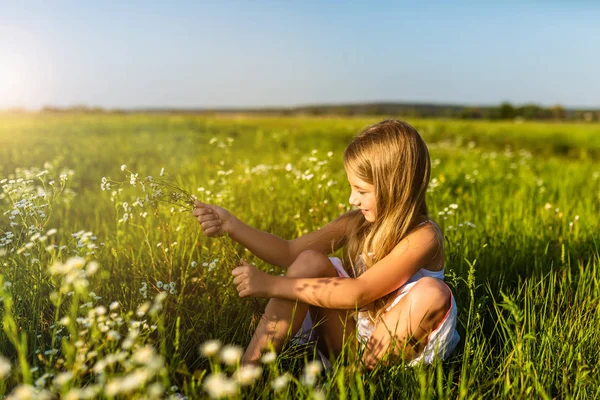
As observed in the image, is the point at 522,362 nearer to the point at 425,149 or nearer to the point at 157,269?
the point at 425,149

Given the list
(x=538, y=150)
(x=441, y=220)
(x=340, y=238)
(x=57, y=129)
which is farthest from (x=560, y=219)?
(x=538, y=150)

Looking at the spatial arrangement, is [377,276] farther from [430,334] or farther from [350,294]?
[430,334]

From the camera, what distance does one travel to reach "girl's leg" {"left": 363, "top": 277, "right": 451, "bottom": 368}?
8.46ft

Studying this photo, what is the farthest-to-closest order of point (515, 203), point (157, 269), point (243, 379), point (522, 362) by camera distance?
point (515, 203)
point (157, 269)
point (522, 362)
point (243, 379)

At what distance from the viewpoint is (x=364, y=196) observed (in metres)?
2.90

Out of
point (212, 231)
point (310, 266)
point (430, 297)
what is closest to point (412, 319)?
point (430, 297)

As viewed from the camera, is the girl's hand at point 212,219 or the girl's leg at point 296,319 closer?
the girl's leg at point 296,319

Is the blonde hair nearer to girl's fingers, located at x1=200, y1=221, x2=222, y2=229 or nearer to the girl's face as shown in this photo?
the girl's face

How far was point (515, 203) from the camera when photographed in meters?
5.64

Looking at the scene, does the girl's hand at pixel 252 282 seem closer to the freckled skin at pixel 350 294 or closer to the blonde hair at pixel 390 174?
the freckled skin at pixel 350 294

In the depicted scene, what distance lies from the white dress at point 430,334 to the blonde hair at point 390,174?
9cm

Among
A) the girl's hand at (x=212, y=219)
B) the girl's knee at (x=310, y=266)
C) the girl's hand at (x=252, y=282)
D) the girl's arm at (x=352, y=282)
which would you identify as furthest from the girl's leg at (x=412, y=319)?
the girl's hand at (x=212, y=219)

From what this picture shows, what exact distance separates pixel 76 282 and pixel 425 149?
188 centimetres

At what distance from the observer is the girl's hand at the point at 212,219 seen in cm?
288
